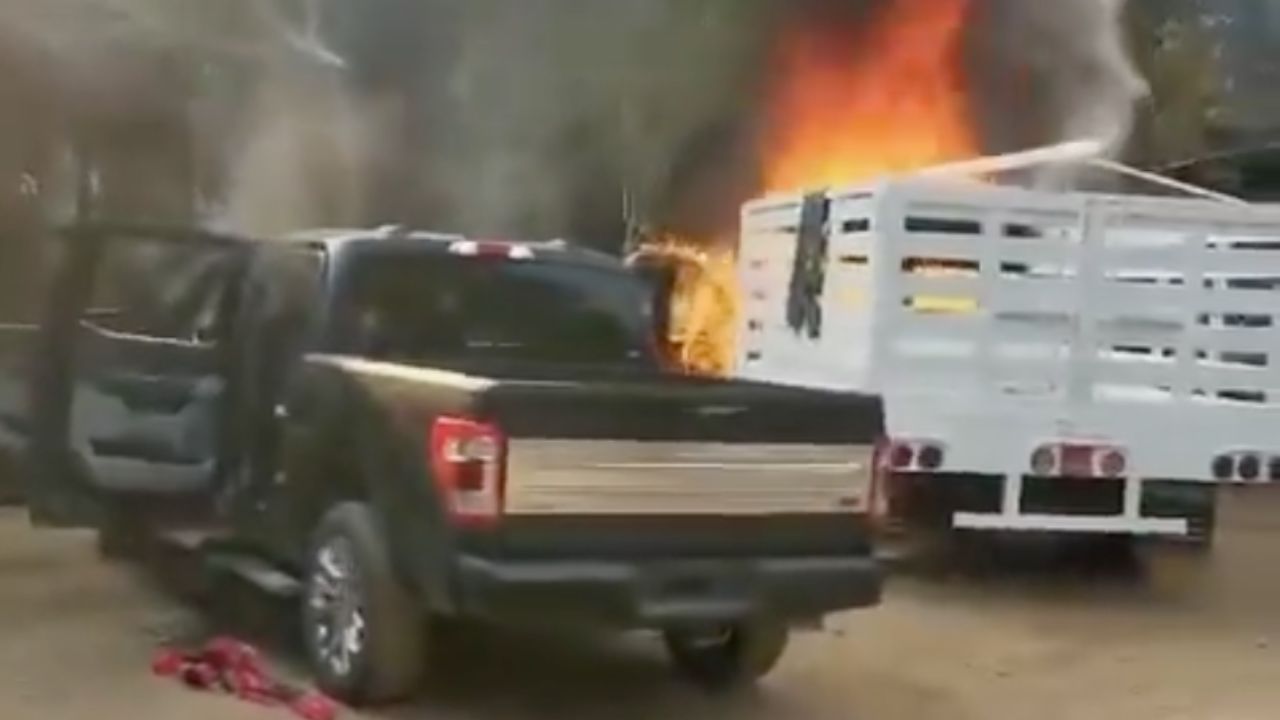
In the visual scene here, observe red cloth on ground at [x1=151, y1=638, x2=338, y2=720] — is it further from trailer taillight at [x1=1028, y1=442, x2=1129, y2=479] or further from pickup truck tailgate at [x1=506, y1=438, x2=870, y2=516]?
trailer taillight at [x1=1028, y1=442, x2=1129, y2=479]

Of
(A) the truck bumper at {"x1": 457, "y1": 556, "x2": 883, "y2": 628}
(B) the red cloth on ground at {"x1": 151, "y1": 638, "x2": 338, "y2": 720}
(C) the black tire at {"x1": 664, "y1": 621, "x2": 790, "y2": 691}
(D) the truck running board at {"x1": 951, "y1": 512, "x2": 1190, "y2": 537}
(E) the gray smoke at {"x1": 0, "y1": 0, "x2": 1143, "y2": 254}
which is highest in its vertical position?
(E) the gray smoke at {"x1": 0, "y1": 0, "x2": 1143, "y2": 254}

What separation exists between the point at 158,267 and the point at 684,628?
128 inches

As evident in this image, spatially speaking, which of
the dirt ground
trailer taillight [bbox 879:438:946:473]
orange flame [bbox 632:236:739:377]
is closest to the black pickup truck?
the dirt ground

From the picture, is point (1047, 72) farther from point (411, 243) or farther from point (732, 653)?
point (732, 653)

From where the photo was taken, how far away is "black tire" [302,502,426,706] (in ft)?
24.4

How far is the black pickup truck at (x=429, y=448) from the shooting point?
6961 millimetres

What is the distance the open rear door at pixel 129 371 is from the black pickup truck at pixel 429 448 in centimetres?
1

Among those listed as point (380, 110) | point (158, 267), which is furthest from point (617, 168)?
point (158, 267)

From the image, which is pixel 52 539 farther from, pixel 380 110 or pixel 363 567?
pixel 380 110

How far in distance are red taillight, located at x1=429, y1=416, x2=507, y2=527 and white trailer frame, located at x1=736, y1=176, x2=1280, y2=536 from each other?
13.0ft

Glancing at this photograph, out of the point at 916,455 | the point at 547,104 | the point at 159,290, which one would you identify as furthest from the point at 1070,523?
the point at 547,104

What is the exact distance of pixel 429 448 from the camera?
23.1 feet

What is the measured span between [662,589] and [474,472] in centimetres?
75

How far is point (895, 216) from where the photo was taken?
1056 cm
